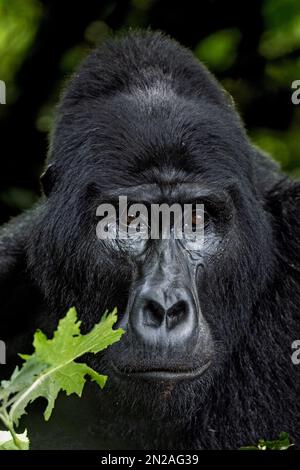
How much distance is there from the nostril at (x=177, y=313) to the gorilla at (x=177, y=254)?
0.06 metres

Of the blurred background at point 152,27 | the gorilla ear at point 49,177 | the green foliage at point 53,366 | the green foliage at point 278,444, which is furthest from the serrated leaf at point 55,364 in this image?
the blurred background at point 152,27

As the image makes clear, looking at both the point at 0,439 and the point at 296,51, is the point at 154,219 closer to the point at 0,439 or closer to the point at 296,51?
the point at 0,439

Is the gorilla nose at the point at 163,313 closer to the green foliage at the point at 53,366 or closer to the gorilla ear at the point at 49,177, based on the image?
the green foliage at the point at 53,366

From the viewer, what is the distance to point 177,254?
4570 millimetres

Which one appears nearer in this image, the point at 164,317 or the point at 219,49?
the point at 164,317

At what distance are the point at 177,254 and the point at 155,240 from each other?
0.46ft

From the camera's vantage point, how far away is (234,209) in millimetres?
4934

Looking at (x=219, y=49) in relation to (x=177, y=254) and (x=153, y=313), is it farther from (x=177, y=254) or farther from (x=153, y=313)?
(x=153, y=313)

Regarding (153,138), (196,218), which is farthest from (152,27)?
(196,218)

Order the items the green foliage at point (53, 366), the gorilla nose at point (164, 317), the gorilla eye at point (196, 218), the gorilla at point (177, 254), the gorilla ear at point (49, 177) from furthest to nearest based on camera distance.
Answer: the gorilla ear at point (49, 177) → the gorilla eye at point (196, 218) → the gorilla at point (177, 254) → the gorilla nose at point (164, 317) → the green foliage at point (53, 366)

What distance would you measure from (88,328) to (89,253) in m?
0.42

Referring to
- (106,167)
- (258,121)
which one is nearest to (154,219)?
(106,167)

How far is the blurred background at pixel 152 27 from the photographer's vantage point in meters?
9.22

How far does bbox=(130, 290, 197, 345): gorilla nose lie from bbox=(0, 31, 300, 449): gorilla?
28 millimetres
